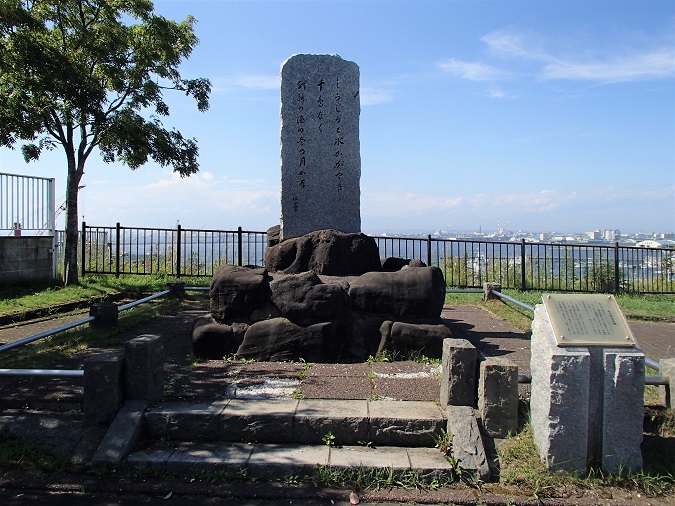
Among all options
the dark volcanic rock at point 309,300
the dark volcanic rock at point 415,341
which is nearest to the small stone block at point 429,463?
the dark volcanic rock at point 415,341

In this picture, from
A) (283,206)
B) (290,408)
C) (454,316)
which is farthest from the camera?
(454,316)

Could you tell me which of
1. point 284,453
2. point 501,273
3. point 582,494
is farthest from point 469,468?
point 501,273

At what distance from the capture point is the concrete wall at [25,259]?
1025 centimetres

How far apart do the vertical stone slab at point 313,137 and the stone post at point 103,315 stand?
2.53m

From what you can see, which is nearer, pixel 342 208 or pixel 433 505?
pixel 433 505

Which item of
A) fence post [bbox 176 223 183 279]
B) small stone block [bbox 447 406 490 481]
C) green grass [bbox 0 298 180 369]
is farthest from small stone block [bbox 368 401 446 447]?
fence post [bbox 176 223 183 279]

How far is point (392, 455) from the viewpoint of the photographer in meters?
3.48

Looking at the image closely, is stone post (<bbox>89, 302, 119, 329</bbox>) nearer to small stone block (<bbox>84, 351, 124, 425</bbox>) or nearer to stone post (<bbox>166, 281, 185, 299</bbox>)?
stone post (<bbox>166, 281, 185, 299</bbox>)

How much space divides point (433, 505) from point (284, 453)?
3.45 ft

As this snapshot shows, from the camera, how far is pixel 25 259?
10.8 m

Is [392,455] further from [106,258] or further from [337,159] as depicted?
[106,258]

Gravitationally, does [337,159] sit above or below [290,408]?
above

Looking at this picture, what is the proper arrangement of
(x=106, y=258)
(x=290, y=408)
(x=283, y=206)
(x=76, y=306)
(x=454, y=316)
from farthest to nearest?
(x=106, y=258), (x=76, y=306), (x=454, y=316), (x=283, y=206), (x=290, y=408)

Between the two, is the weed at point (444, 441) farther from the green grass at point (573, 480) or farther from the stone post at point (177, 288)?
the stone post at point (177, 288)
